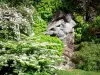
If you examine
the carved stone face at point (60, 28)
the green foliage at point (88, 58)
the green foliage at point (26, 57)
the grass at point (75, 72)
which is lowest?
the grass at point (75, 72)

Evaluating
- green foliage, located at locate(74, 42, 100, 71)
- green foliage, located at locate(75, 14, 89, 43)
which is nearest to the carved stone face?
green foliage, located at locate(75, 14, 89, 43)

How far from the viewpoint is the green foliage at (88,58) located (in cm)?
1195

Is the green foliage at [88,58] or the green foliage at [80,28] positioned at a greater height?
the green foliage at [80,28]

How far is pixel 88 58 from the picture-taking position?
39.9 feet

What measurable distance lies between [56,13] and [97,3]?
2.18 m

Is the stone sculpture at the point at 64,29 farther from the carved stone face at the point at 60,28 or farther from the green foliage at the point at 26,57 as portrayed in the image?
the green foliage at the point at 26,57

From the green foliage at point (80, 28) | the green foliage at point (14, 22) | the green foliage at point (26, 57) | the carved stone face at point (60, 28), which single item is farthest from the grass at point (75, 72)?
the green foliage at point (80, 28)

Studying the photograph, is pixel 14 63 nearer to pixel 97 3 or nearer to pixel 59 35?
pixel 59 35

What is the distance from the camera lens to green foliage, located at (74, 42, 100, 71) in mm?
11953

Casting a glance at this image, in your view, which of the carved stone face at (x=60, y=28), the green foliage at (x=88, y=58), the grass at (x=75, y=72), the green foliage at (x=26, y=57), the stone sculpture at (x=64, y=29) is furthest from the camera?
the carved stone face at (x=60, y=28)

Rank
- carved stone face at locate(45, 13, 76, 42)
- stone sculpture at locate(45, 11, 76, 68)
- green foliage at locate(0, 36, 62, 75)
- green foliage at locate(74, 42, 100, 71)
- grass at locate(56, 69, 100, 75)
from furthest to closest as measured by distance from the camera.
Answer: carved stone face at locate(45, 13, 76, 42)
stone sculpture at locate(45, 11, 76, 68)
green foliage at locate(74, 42, 100, 71)
grass at locate(56, 69, 100, 75)
green foliage at locate(0, 36, 62, 75)

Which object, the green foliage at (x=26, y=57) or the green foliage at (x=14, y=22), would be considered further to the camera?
the green foliage at (x=14, y=22)

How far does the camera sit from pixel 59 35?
13.5 meters

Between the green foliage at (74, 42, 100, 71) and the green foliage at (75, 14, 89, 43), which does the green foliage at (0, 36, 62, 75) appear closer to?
the green foliage at (74, 42, 100, 71)
